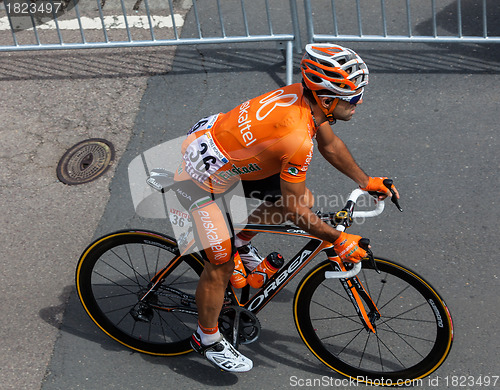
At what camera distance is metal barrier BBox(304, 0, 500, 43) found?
7301mm

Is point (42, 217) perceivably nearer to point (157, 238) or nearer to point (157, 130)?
point (157, 130)

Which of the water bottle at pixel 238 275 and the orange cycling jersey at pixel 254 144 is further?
the water bottle at pixel 238 275

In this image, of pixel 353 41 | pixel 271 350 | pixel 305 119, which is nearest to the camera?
pixel 305 119

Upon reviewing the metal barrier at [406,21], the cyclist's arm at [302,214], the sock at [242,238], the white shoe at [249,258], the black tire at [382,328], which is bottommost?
the black tire at [382,328]

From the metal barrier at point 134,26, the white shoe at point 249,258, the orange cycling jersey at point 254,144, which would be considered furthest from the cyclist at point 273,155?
the metal barrier at point 134,26

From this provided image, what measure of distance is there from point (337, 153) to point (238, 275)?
41.8 inches

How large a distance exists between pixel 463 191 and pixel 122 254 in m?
2.94

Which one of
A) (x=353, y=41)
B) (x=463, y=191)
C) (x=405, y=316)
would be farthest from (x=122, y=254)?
(x=353, y=41)

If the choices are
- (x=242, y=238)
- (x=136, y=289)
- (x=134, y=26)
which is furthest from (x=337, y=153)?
(x=134, y=26)

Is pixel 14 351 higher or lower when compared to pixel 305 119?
lower

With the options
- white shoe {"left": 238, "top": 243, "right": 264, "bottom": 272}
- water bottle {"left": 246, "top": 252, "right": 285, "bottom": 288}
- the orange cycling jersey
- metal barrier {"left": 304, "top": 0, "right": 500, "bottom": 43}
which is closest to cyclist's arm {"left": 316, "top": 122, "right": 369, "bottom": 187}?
the orange cycling jersey

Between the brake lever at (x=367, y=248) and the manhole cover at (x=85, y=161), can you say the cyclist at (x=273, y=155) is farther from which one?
the manhole cover at (x=85, y=161)

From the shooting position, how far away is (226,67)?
757cm

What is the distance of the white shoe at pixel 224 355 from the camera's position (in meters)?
4.44
